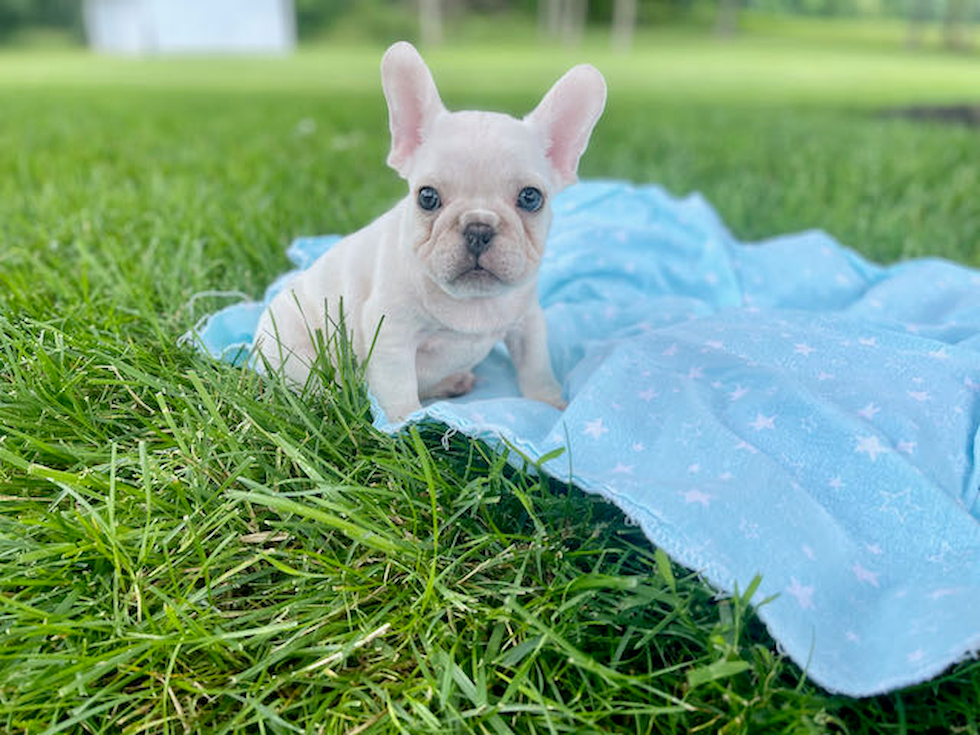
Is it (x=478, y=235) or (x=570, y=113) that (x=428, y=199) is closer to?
(x=478, y=235)

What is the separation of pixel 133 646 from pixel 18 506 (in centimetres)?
42

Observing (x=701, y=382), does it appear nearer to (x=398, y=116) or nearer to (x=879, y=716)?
(x=879, y=716)

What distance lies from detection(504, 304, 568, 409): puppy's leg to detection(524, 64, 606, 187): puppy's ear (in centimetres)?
34

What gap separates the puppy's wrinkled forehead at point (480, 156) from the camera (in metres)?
1.46

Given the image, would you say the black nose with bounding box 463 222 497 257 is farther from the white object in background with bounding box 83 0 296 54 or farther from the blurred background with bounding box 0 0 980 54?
the white object in background with bounding box 83 0 296 54

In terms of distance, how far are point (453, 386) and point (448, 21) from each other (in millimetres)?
8735

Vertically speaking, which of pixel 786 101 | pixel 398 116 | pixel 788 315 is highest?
pixel 398 116

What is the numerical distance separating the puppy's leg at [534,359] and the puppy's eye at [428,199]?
1.29 ft

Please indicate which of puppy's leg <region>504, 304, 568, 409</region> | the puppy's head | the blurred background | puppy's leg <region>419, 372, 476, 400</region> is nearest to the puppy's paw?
puppy's leg <region>419, 372, 476, 400</region>

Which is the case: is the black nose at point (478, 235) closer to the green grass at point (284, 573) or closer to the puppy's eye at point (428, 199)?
the puppy's eye at point (428, 199)

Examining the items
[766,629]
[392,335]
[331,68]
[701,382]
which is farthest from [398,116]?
[331,68]

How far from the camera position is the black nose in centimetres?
143

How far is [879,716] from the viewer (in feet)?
3.76

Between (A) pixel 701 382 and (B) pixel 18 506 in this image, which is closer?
(B) pixel 18 506
